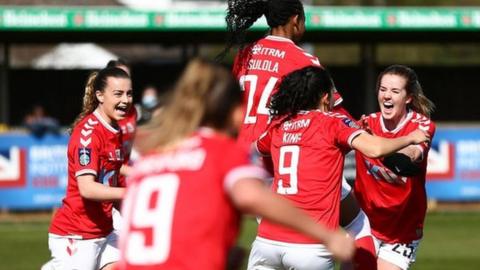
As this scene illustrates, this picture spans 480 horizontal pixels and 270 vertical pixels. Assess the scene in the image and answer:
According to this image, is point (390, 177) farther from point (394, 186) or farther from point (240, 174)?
point (240, 174)

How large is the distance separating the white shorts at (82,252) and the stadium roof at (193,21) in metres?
17.1

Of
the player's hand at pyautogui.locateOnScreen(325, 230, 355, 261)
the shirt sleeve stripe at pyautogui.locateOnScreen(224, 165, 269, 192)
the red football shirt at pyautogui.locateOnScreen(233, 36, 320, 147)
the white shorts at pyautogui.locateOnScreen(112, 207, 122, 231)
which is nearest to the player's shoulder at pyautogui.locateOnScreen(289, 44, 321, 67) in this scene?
the red football shirt at pyautogui.locateOnScreen(233, 36, 320, 147)

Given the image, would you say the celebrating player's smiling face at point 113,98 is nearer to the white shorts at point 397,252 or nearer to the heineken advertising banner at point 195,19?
the white shorts at point 397,252

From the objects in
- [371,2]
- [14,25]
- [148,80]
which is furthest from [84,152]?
[371,2]

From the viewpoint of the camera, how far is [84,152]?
28.0 feet

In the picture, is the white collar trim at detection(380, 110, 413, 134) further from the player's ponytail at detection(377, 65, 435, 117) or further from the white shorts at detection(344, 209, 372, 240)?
the white shorts at detection(344, 209, 372, 240)

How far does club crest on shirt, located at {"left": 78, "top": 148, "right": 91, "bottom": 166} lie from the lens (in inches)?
333

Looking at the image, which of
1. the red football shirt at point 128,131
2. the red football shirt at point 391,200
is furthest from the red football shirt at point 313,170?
the red football shirt at point 128,131

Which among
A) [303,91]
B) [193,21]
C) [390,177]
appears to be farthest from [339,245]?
[193,21]

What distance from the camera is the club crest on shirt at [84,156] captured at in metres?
8.45

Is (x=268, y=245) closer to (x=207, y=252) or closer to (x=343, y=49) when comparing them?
(x=207, y=252)

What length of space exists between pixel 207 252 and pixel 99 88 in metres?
4.11

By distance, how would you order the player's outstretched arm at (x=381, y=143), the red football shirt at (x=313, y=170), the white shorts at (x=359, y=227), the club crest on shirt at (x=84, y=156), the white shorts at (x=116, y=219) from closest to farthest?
the player's outstretched arm at (x=381, y=143) < the red football shirt at (x=313, y=170) < the club crest on shirt at (x=84, y=156) < the white shorts at (x=359, y=227) < the white shorts at (x=116, y=219)

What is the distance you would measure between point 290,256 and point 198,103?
2.79m
